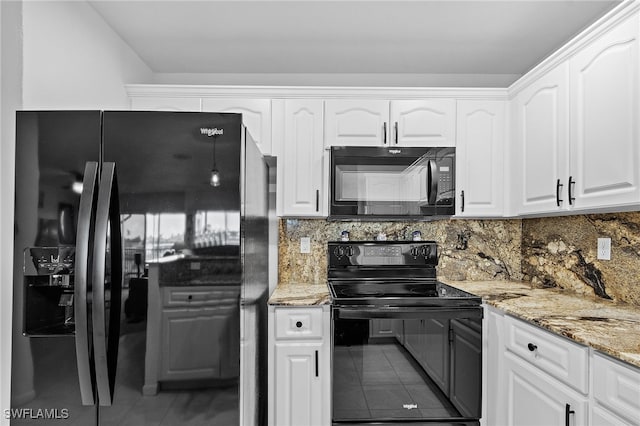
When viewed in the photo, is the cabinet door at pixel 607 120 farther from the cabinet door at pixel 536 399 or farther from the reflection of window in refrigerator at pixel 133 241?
the reflection of window in refrigerator at pixel 133 241

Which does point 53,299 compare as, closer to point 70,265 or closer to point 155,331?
point 70,265

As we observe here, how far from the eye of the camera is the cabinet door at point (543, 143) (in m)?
1.92

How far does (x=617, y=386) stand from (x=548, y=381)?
0.36 meters

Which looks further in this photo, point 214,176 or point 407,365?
point 407,365

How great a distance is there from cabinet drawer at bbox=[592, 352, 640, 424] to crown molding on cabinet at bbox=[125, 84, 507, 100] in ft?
5.52

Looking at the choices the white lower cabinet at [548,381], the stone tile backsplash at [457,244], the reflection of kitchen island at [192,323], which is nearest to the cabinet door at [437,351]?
the white lower cabinet at [548,381]

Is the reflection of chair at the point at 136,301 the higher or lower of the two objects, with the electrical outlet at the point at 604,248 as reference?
lower

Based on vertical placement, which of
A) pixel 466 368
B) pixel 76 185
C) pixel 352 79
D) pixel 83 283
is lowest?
pixel 466 368

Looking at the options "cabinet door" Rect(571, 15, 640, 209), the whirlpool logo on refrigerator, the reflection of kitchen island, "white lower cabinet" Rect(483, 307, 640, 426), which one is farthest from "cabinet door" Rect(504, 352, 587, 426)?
the whirlpool logo on refrigerator

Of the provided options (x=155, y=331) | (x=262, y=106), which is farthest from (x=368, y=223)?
(x=155, y=331)

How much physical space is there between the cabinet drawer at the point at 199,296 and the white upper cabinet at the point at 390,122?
4.35 feet

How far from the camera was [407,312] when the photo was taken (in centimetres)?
202

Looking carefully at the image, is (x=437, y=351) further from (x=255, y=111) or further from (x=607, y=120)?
(x=255, y=111)

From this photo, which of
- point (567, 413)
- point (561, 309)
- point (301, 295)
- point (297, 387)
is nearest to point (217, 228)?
point (301, 295)
